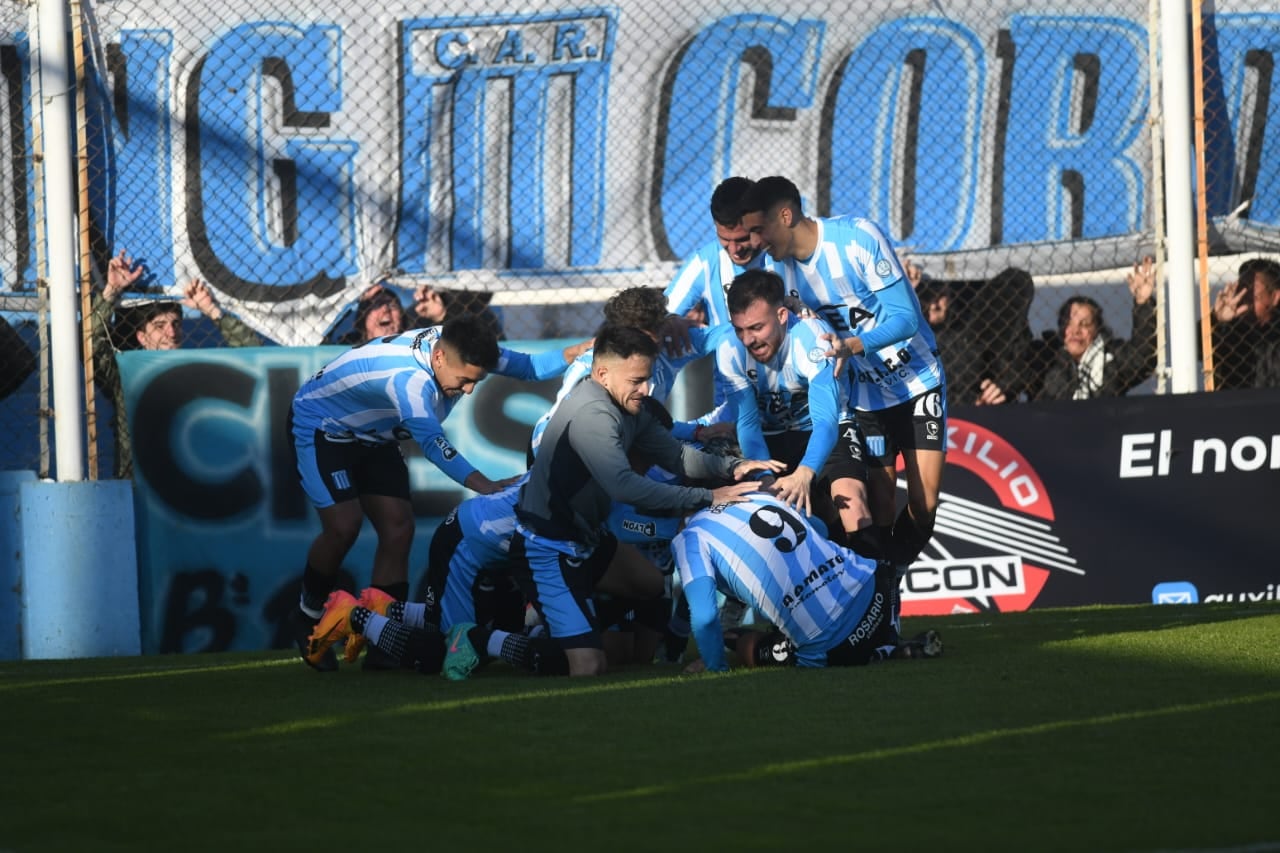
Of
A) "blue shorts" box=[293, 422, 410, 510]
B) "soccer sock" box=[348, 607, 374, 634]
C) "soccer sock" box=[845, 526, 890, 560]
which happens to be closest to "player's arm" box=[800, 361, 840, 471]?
"soccer sock" box=[845, 526, 890, 560]

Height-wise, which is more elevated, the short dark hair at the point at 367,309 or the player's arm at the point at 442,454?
the short dark hair at the point at 367,309

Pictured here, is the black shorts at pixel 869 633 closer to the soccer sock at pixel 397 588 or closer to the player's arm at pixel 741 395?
the player's arm at pixel 741 395

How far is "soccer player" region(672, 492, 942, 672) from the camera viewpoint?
6414mm

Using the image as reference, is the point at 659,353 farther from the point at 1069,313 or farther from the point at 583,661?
the point at 1069,313

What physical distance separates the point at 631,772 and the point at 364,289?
5715 millimetres

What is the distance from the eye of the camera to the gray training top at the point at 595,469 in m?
6.40

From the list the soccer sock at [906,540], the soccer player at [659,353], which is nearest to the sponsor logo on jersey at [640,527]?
the soccer player at [659,353]

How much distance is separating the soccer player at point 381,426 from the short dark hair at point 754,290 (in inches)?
45.1

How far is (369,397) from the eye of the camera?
8.11 m

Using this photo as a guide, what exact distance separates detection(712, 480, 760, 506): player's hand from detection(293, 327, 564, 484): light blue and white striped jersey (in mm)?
1448

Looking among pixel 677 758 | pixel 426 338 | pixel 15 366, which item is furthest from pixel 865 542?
pixel 15 366

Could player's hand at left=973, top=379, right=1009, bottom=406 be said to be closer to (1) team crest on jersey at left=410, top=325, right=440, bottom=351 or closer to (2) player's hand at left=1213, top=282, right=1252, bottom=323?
(2) player's hand at left=1213, top=282, right=1252, bottom=323

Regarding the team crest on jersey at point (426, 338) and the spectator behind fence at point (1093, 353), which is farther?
the spectator behind fence at point (1093, 353)

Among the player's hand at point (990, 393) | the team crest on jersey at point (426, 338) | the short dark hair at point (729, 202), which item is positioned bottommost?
the player's hand at point (990, 393)
